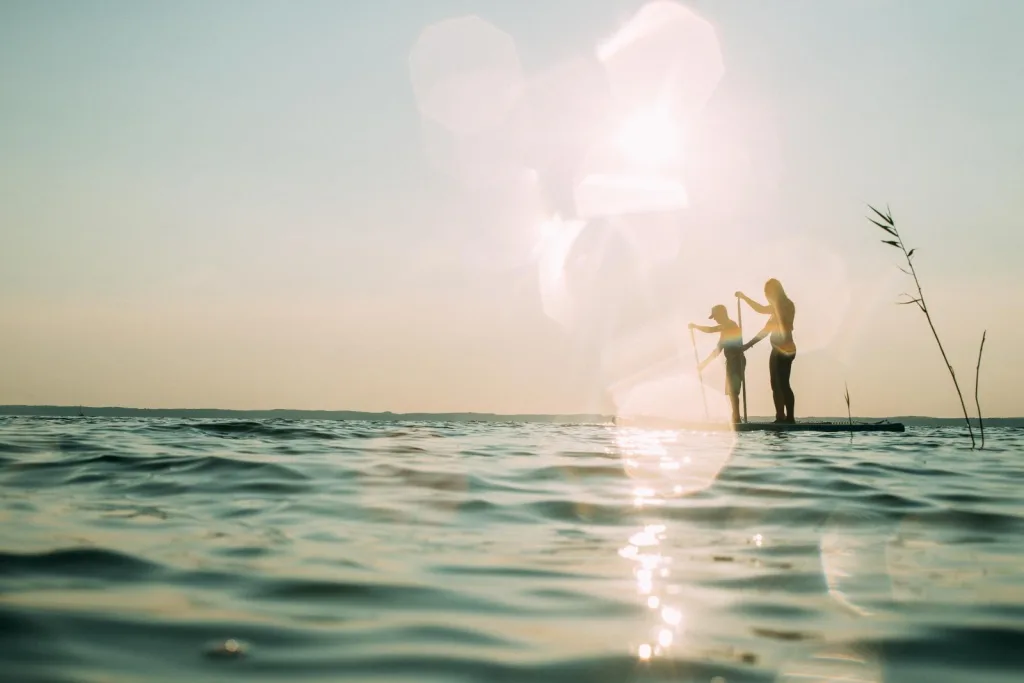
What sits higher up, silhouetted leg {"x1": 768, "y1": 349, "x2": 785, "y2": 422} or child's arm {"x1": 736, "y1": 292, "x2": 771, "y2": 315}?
child's arm {"x1": 736, "y1": 292, "x2": 771, "y2": 315}

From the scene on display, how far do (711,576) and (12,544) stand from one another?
2.99 meters

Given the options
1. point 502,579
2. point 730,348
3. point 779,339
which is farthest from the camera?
point 730,348

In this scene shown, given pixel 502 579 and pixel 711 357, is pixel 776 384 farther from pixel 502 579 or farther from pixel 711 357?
pixel 502 579

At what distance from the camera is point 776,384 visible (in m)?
17.6

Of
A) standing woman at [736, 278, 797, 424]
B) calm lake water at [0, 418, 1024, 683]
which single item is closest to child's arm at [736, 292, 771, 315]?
standing woman at [736, 278, 797, 424]

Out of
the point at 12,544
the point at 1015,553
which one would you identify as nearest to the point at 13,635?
the point at 12,544

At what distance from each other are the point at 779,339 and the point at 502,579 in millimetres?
15212

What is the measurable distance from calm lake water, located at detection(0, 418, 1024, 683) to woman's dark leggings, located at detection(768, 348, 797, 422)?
1147 cm

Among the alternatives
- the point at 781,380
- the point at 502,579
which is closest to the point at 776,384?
the point at 781,380

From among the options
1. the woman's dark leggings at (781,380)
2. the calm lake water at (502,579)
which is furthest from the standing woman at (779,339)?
the calm lake water at (502,579)

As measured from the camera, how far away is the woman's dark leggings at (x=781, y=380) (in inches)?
679

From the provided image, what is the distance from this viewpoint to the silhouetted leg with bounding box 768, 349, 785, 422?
17.3 m

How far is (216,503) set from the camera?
15.1ft

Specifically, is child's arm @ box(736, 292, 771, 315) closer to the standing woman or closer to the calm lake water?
the standing woman
